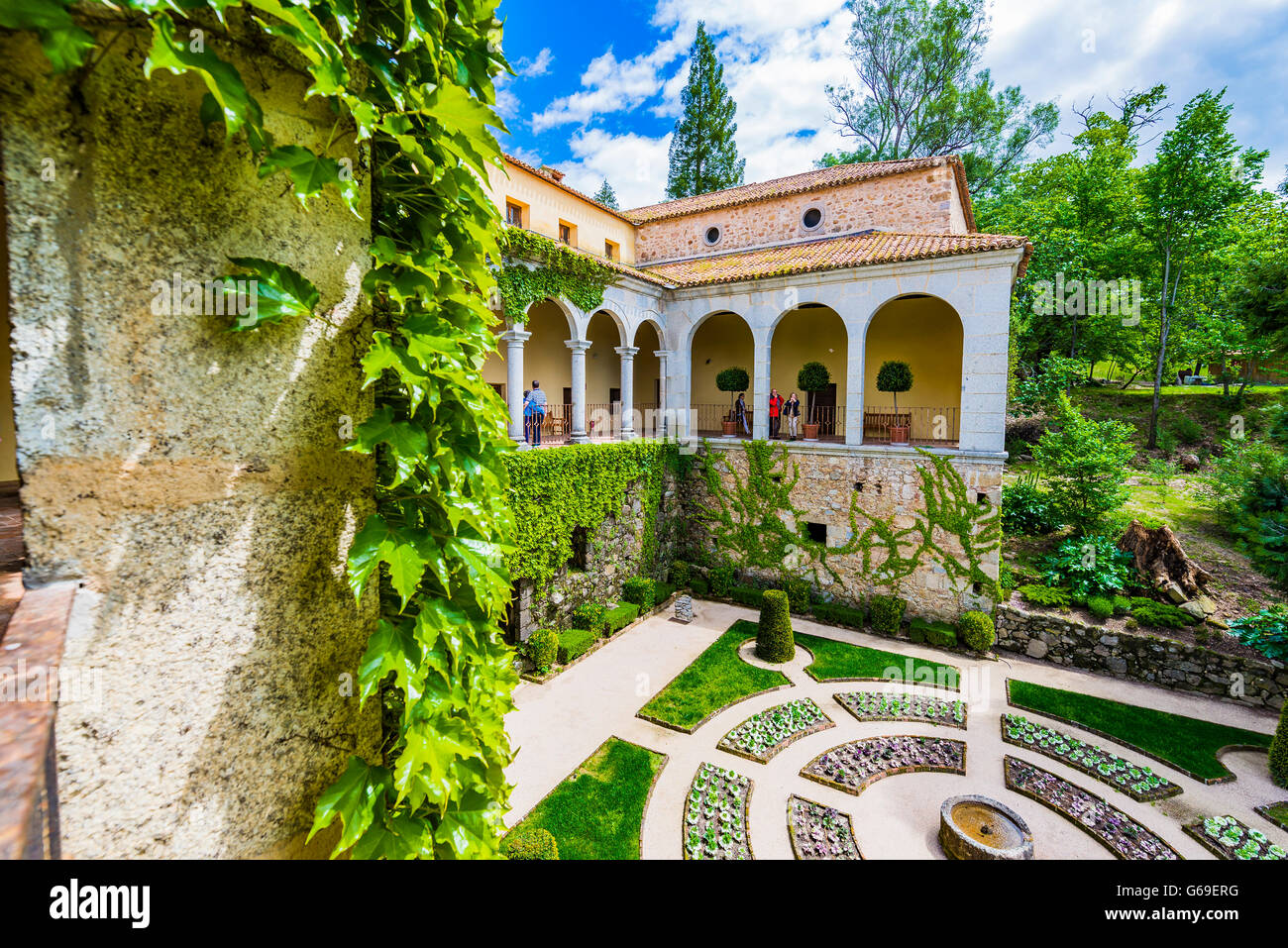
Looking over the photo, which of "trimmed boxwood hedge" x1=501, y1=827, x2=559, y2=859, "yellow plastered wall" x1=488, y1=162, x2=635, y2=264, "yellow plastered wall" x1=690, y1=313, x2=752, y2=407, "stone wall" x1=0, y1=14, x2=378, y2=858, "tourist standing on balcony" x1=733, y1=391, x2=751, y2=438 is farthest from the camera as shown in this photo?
"yellow plastered wall" x1=690, y1=313, x2=752, y2=407

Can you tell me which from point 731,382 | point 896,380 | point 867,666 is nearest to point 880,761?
point 867,666

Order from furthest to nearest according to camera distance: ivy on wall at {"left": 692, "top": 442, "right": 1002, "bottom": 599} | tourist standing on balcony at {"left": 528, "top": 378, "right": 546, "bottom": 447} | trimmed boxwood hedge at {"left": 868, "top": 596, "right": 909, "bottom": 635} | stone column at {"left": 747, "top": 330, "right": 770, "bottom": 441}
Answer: stone column at {"left": 747, "top": 330, "right": 770, "bottom": 441}
trimmed boxwood hedge at {"left": 868, "top": 596, "right": 909, "bottom": 635}
ivy on wall at {"left": 692, "top": 442, "right": 1002, "bottom": 599}
tourist standing on balcony at {"left": 528, "top": 378, "right": 546, "bottom": 447}

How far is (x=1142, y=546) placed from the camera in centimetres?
1321

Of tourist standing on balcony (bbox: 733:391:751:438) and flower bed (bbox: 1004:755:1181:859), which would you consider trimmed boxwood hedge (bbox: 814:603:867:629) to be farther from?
tourist standing on balcony (bbox: 733:391:751:438)

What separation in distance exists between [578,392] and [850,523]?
25.8 ft

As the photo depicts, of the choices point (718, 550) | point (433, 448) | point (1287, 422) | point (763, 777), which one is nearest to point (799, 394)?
point (718, 550)

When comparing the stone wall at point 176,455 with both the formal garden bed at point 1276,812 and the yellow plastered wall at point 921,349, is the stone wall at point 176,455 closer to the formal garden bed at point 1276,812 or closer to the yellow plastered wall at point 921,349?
the formal garden bed at point 1276,812

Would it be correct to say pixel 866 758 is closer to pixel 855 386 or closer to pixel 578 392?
pixel 855 386

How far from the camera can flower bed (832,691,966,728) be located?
996 cm

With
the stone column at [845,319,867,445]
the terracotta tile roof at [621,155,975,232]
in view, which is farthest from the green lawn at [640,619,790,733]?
the terracotta tile roof at [621,155,975,232]

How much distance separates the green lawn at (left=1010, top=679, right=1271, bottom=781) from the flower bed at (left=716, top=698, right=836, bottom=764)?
13.5 feet

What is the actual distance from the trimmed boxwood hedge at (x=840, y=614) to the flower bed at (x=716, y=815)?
6709 millimetres
